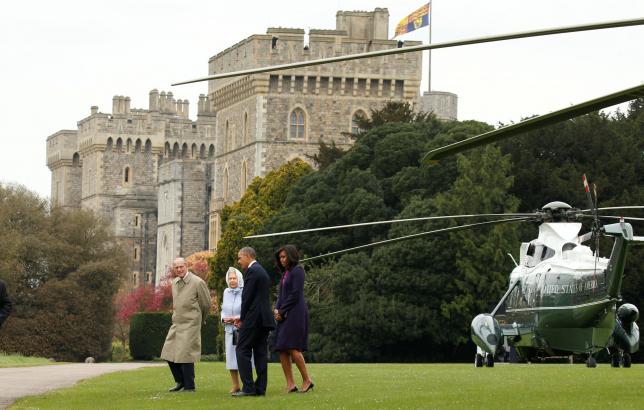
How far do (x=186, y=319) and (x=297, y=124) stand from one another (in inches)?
2653

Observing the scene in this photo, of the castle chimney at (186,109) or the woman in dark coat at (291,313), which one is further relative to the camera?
the castle chimney at (186,109)

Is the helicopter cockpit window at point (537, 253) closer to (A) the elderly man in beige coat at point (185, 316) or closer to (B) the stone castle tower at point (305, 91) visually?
(A) the elderly man in beige coat at point (185, 316)

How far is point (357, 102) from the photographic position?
284 ft

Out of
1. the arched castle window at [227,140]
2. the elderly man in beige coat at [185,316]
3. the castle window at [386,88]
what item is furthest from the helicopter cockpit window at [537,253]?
the arched castle window at [227,140]

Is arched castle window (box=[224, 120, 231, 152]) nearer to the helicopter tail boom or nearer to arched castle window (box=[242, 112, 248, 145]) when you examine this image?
arched castle window (box=[242, 112, 248, 145])

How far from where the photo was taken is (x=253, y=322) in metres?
18.3

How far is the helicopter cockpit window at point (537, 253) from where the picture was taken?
90.8 feet

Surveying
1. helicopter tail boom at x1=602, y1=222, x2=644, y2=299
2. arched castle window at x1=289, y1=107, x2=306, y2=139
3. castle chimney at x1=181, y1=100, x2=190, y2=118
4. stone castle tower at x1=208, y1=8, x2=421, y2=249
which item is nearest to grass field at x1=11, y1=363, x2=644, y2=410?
helicopter tail boom at x1=602, y1=222, x2=644, y2=299

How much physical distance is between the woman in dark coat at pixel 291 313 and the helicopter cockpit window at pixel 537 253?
973 cm

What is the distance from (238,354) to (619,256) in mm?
6121

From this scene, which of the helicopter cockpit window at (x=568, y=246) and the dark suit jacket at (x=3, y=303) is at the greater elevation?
the helicopter cockpit window at (x=568, y=246)

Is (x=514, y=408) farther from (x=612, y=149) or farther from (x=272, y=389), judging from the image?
(x=612, y=149)

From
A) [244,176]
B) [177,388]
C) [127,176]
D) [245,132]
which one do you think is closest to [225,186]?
[244,176]

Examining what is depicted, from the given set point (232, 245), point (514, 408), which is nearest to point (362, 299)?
point (232, 245)
